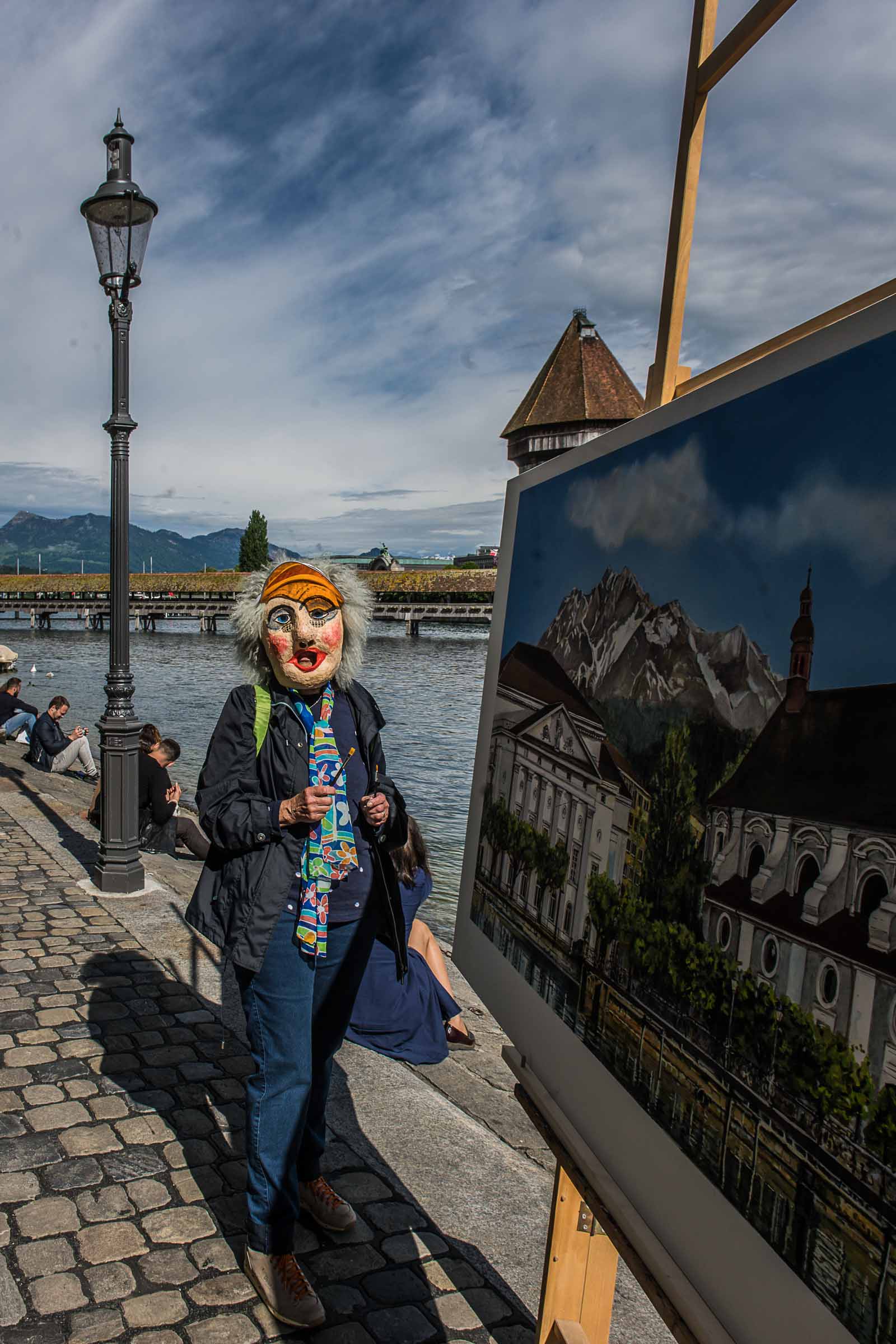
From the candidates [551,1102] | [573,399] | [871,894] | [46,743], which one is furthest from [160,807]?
[573,399]

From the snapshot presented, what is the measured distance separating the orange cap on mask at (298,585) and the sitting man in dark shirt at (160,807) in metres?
5.55

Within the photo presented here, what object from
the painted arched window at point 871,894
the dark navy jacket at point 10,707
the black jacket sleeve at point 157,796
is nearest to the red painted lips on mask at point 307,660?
the painted arched window at point 871,894

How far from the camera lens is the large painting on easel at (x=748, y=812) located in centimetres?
103

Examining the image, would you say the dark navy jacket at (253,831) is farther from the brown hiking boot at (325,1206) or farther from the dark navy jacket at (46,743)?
the dark navy jacket at (46,743)

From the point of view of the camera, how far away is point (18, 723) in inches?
671

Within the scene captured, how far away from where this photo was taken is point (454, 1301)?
288 centimetres

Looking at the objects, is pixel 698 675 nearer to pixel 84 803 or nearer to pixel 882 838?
pixel 882 838

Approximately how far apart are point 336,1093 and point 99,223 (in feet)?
20.6

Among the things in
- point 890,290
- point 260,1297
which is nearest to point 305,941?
point 260,1297

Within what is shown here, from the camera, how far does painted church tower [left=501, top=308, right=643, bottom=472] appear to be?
3203cm

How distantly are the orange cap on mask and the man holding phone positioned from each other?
1221cm

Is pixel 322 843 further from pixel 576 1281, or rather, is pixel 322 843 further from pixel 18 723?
pixel 18 723

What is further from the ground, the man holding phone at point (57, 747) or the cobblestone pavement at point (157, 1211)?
the cobblestone pavement at point (157, 1211)

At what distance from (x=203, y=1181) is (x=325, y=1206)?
20.9 inches
